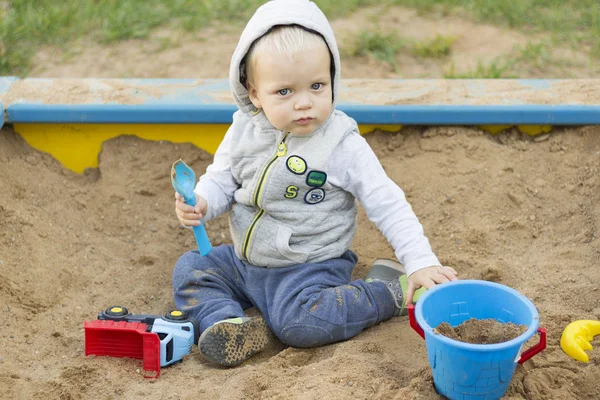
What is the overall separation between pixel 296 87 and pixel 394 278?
26.0 inches

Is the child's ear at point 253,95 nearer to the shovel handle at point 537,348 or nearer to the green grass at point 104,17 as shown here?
the shovel handle at point 537,348

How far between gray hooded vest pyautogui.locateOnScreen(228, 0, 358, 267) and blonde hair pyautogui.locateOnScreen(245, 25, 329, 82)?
9cm

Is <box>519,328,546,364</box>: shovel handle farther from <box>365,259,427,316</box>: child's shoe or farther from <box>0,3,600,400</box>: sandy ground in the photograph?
<box>365,259,427,316</box>: child's shoe

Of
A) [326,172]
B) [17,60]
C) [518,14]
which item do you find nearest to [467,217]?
[326,172]

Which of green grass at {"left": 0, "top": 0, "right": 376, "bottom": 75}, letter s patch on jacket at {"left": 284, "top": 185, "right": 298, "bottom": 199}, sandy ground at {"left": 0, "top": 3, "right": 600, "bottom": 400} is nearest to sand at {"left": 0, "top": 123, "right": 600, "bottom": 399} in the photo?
sandy ground at {"left": 0, "top": 3, "right": 600, "bottom": 400}

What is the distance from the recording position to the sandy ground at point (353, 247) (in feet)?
7.06

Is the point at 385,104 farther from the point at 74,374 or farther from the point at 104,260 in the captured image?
the point at 74,374

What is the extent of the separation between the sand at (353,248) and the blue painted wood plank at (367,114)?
0.05m

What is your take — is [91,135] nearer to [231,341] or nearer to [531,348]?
[231,341]

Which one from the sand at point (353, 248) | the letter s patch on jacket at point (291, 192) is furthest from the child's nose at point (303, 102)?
the sand at point (353, 248)

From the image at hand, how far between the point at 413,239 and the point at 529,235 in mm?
666

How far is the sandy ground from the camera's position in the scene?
2.15m

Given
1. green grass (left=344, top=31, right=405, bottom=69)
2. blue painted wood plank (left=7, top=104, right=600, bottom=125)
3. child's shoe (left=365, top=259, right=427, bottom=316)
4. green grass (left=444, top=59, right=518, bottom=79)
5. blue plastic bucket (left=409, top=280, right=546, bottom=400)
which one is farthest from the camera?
green grass (left=344, top=31, right=405, bottom=69)

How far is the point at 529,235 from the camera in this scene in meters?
2.85
